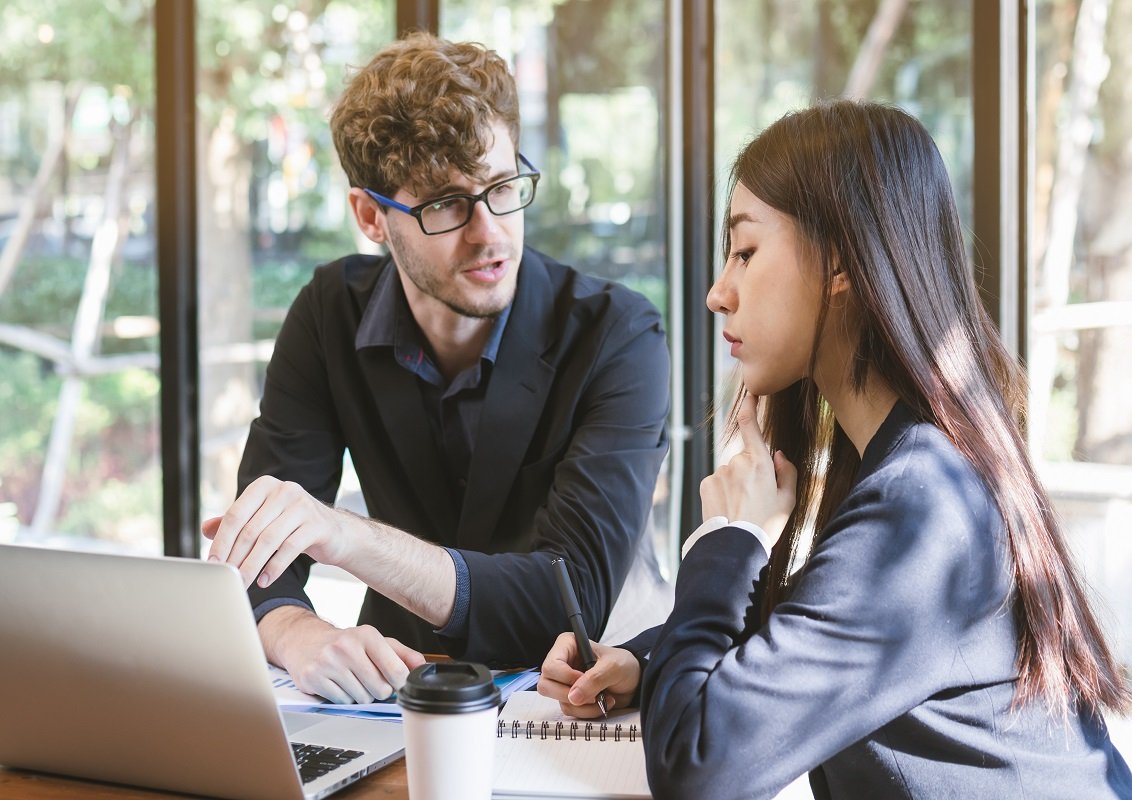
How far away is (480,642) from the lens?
1501 mm

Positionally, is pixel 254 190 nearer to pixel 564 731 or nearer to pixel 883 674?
pixel 564 731

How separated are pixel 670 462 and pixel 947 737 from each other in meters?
1.96

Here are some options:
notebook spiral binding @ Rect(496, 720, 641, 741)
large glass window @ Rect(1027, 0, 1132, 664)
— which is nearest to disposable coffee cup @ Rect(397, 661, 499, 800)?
notebook spiral binding @ Rect(496, 720, 641, 741)

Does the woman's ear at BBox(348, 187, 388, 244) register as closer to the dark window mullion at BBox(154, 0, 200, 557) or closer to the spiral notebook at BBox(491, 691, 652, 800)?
the spiral notebook at BBox(491, 691, 652, 800)

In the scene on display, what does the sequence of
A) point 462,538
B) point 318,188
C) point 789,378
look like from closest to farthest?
point 789,378 → point 462,538 → point 318,188

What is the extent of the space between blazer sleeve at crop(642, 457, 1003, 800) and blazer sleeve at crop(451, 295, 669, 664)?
0.45 meters

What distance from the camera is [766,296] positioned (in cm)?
126

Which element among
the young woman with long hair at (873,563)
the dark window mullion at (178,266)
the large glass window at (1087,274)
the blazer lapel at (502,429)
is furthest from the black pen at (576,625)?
the dark window mullion at (178,266)

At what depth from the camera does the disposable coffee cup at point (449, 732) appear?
2.88ft

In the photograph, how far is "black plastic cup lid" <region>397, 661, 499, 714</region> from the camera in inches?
34.4

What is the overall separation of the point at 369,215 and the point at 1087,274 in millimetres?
1625

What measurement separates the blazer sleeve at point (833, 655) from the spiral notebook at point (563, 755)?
0.05 meters

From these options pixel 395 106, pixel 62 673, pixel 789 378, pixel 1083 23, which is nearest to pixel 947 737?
pixel 789 378

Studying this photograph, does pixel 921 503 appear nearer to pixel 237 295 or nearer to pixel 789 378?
pixel 789 378
